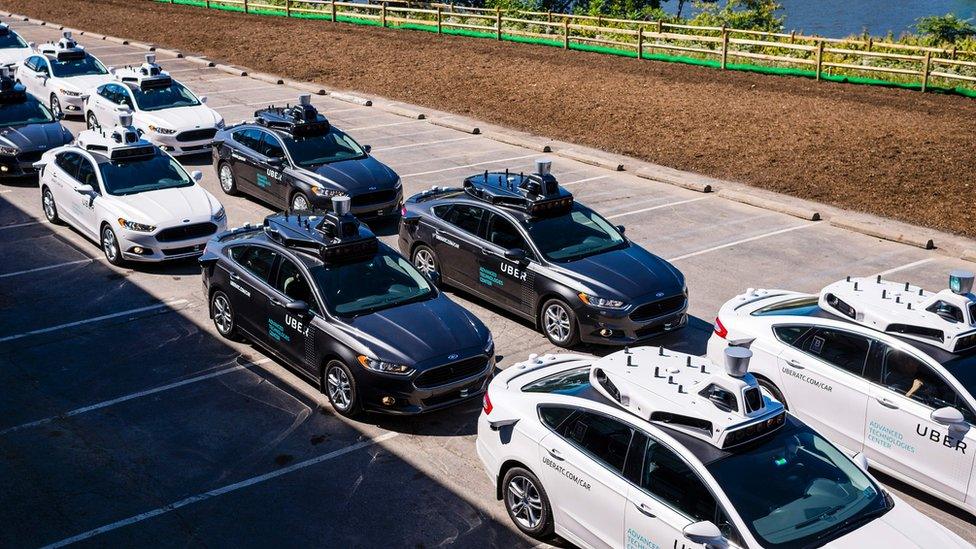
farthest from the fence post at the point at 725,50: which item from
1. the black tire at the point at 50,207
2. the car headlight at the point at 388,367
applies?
the car headlight at the point at 388,367

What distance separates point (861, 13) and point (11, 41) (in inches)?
2640

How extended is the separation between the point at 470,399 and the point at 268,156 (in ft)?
30.2

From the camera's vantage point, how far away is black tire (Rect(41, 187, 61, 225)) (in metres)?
18.2

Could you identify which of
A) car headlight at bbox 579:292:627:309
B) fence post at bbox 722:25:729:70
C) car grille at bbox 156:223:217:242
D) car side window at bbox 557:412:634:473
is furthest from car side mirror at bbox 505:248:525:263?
fence post at bbox 722:25:729:70

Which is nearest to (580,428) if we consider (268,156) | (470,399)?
(470,399)

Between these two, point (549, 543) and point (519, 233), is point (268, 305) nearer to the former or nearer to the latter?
point (519, 233)

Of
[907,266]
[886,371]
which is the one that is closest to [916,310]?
[886,371]

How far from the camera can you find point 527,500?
9172 millimetres

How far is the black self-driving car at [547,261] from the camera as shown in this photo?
43.2ft

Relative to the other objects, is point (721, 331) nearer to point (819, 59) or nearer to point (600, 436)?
point (600, 436)

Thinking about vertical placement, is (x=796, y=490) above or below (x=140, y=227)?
below

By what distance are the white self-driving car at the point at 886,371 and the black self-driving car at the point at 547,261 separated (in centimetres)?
200

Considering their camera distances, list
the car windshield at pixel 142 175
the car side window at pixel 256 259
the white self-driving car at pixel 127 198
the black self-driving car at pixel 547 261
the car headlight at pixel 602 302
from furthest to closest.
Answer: the car windshield at pixel 142 175
the white self-driving car at pixel 127 198
the black self-driving car at pixel 547 261
the car headlight at pixel 602 302
the car side window at pixel 256 259

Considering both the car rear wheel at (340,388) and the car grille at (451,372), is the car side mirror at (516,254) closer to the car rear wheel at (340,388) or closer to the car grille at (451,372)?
the car grille at (451,372)
